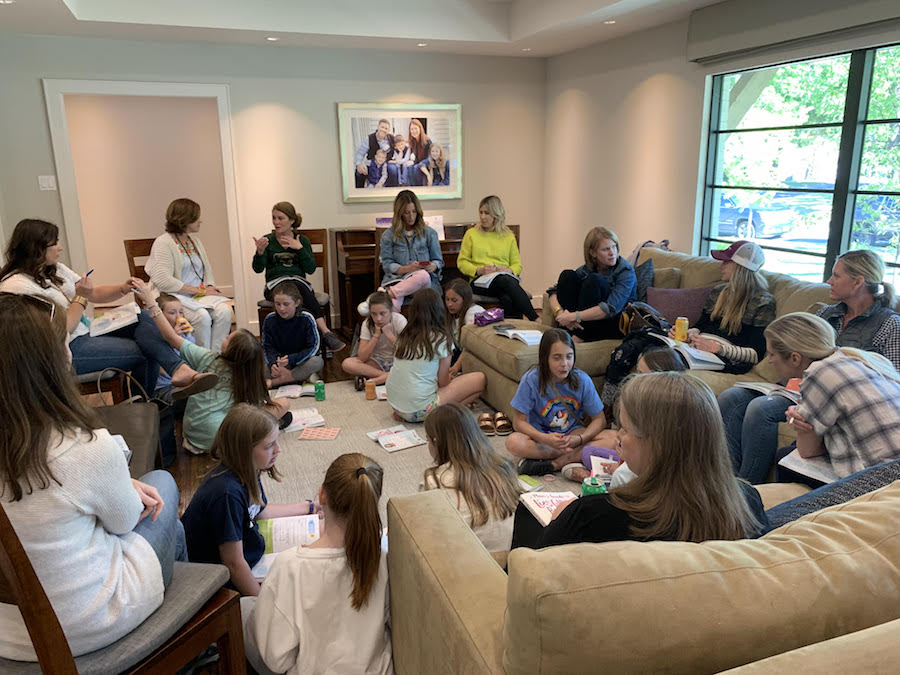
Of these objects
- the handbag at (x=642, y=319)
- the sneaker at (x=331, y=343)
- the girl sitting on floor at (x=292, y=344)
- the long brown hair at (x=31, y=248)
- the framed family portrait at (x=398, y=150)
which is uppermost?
the framed family portrait at (x=398, y=150)

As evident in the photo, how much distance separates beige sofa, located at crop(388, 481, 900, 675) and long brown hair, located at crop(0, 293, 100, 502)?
3.05ft

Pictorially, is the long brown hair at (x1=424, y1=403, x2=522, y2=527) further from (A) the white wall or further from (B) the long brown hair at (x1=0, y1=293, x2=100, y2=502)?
(A) the white wall

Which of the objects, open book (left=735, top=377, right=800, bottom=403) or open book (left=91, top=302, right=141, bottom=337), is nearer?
open book (left=735, top=377, right=800, bottom=403)

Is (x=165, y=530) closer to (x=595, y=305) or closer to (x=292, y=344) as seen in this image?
(x=292, y=344)

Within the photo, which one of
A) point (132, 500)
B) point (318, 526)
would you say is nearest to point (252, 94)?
point (318, 526)

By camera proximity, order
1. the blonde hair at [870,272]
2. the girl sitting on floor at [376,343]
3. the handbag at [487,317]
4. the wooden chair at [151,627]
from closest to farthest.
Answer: the wooden chair at [151,627] → the blonde hair at [870,272] → the girl sitting on floor at [376,343] → the handbag at [487,317]

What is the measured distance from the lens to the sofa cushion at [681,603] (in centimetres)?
95

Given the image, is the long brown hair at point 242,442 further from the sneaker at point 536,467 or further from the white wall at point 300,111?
the white wall at point 300,111

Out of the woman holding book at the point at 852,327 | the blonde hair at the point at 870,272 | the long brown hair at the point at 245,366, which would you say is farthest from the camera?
the long brown hair at the point at 245,366

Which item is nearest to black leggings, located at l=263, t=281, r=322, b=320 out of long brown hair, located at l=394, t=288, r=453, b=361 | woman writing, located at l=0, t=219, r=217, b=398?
woman writing, located at l=0, t=219, r=217, b=398

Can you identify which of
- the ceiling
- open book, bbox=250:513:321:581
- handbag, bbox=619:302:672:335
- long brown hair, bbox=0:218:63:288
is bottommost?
open book, bbox=250:513:321:581

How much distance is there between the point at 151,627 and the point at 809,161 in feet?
14.6

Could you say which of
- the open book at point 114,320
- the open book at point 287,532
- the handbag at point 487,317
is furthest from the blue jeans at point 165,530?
the handbag at point 487,317

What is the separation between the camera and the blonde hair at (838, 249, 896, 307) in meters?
2.88
